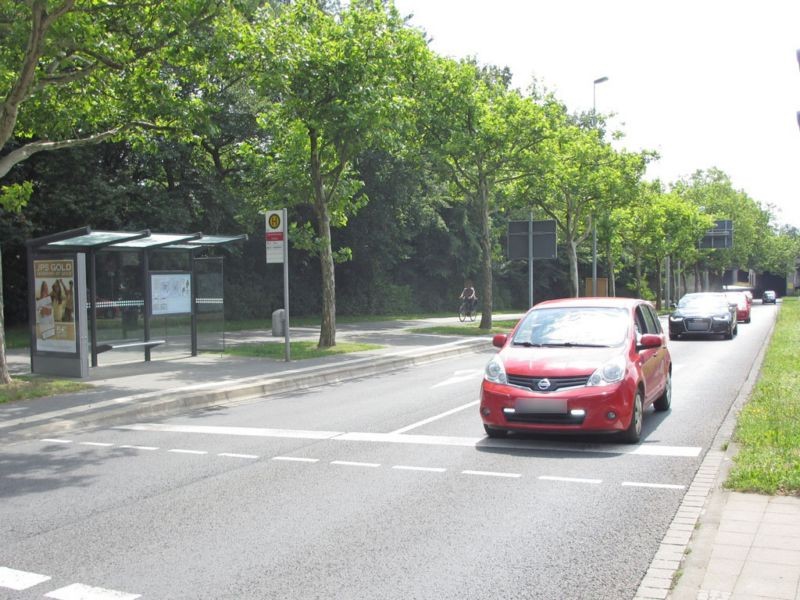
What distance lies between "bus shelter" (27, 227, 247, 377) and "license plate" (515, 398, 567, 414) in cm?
867

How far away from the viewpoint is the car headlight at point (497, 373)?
28.4 feet

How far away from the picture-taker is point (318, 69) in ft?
59.3

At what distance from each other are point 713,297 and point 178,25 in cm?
2048

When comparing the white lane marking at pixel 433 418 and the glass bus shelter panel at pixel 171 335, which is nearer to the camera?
the white lane marking at pixel 433 418

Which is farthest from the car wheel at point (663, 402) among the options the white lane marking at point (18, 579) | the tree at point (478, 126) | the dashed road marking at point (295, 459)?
the tree at point (478, 126)

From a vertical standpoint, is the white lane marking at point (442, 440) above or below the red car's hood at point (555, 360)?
below

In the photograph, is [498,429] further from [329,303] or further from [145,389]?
[329,303]

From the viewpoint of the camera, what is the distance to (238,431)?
9930 millimetres

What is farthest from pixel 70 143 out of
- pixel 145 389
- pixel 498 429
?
pixel 498 429

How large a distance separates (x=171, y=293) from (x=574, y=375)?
1145 cm

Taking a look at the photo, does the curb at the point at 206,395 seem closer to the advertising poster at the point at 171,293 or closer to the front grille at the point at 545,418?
the advertising poster at the point at 171,293

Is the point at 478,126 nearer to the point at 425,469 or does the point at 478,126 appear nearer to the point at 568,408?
the point at 568,408

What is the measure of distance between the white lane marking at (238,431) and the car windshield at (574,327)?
8.62ft

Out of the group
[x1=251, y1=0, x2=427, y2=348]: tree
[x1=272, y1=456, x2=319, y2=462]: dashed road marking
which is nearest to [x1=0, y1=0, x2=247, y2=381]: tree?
[x1=251, y1=0, x2=427, y2=348]: tree
